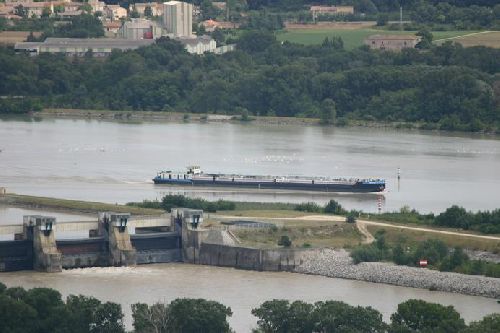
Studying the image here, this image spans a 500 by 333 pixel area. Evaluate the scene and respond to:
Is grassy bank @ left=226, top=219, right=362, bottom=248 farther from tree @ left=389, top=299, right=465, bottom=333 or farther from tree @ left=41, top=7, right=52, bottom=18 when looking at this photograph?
tree @ left=41, top=7, right=52, bottom=18

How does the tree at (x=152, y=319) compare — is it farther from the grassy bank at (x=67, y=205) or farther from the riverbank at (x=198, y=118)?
the riverbank at (x=198, y=118)

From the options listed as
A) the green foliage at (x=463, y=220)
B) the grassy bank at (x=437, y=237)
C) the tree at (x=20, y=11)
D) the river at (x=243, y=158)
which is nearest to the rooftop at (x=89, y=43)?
the tree at (x=20, y=11)

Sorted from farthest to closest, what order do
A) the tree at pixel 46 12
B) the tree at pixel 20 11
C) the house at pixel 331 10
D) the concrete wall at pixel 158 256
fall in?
1. the tree at pixel 20 11
2. the tree at pixel 46 12
3. the house at pixel 331 10
4. the concrete wall at pixel 158 256

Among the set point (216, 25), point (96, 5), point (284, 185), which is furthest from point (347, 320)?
point (96, 5)

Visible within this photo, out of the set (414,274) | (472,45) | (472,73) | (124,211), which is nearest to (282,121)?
(472,73)

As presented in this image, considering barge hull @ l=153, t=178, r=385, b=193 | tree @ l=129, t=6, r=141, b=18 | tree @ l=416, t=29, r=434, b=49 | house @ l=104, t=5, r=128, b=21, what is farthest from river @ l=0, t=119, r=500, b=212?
house @ l=104, t=5, r=128, b=21

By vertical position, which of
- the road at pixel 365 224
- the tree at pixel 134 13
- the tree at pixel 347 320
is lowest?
the road at pixel 365 224

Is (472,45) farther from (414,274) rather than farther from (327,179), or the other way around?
(414,274)

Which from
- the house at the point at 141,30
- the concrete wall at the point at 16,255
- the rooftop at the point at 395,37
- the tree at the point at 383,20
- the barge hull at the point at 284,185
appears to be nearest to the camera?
the concrete wall at the point at 16,255
